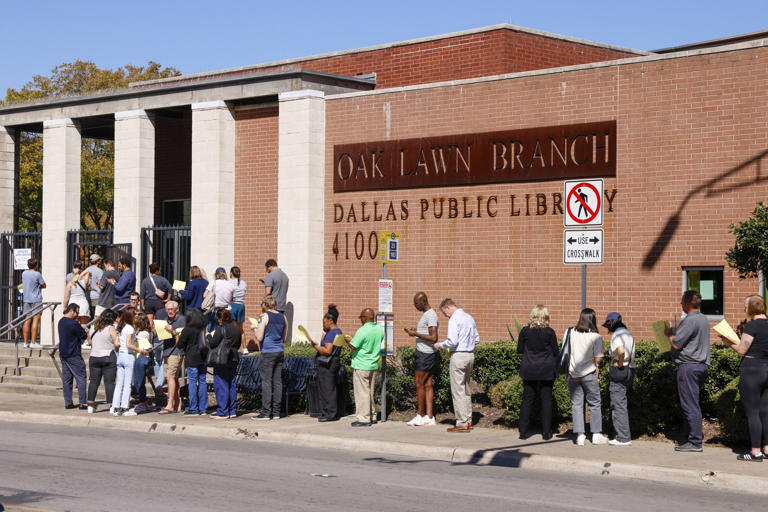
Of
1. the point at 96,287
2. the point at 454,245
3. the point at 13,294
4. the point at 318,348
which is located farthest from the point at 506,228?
the point at 13,294

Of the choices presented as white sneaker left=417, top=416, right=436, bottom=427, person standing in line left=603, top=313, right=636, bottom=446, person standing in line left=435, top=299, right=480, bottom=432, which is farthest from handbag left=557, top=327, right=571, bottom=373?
white sneaker left=417, top=416, right=436, bottom=427

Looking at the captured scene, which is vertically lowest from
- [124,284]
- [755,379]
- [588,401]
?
[588,401]

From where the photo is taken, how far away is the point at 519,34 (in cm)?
2362

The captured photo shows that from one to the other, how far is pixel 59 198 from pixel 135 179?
2563 mm

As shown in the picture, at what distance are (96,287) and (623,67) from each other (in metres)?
11.9

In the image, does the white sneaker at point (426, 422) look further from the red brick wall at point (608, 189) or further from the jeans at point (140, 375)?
the jeans at point (140, 375)

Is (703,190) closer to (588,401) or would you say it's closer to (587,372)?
(587,372)

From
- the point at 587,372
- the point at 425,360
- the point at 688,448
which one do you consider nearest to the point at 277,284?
the point at 425,360

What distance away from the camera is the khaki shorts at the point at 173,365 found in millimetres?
17938

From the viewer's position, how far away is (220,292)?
2106 cm

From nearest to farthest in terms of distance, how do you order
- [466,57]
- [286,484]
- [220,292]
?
1. [286,484]
2. [220,292]
3. [466,57]

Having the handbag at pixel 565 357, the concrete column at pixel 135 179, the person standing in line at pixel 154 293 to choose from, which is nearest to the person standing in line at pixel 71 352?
the person standing in line at pixel 154 293

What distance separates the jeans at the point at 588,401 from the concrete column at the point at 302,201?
8587 millimetres

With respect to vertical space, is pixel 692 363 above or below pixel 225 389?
above
